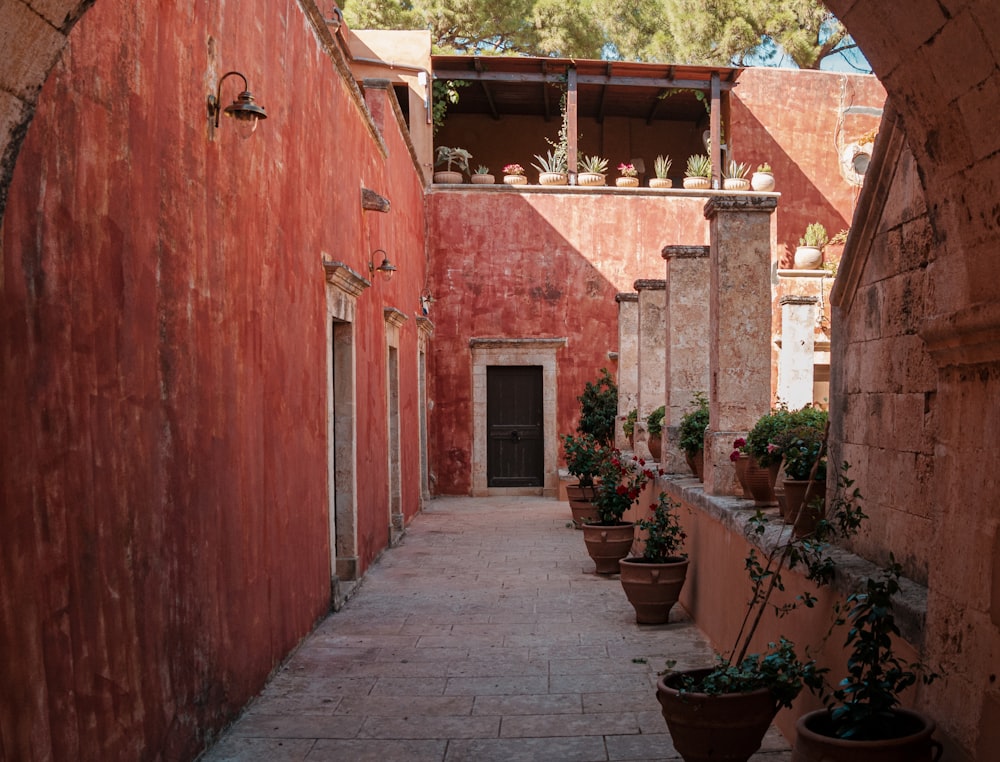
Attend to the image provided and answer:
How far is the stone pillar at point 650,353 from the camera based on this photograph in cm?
1118

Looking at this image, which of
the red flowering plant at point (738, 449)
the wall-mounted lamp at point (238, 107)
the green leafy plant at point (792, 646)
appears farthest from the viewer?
the red flowering plant at point (738, 449)

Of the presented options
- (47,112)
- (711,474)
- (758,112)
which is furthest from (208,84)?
(758,112)

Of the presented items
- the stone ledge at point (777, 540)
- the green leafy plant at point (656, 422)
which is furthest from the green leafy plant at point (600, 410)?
the stone ledge at point (777, 540)

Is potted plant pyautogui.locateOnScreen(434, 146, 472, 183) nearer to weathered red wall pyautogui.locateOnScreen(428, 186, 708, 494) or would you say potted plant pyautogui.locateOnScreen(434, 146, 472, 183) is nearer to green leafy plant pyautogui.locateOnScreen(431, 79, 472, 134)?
weathered red wall pyautogui.locateOnScreen(428, 186, 708, 494)

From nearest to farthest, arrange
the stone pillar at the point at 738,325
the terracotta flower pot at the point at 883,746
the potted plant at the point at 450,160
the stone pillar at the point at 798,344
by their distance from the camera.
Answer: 1. the terracotta flower pot at the point at 883,746
2. the stone pillar at the point at 738,325
3. the stone pillar at the point at 798,344
4. the potted plant at the point at 450,160

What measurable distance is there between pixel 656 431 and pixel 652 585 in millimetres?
3454

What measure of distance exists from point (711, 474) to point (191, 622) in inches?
148

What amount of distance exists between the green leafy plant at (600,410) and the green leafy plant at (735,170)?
460 centimetres

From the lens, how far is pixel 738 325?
22.0ft

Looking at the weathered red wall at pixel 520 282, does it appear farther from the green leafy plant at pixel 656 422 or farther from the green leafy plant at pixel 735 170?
the green leafy plant at pixel 656 422

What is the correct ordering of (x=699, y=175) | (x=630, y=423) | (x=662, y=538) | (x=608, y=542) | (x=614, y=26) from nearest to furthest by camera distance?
(x=662, y=538), (x=608, y=542), (x=630, y=423), (x=699, y=175), (x=614, y=26)

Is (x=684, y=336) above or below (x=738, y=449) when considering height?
above

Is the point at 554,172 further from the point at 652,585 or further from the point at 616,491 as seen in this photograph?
the point at 652,585

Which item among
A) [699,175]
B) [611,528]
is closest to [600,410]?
[699,175]
